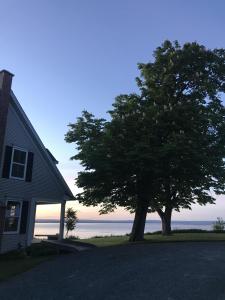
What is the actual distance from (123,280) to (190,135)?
13.5 metres

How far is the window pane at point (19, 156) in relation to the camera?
23766mm

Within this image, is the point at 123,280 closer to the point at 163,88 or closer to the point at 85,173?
the point at 85,173

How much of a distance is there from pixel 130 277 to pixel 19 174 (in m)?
12.5

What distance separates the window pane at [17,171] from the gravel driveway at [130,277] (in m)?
7.00

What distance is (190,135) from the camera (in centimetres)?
2488

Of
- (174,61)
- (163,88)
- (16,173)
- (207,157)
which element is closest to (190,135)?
(207,157)

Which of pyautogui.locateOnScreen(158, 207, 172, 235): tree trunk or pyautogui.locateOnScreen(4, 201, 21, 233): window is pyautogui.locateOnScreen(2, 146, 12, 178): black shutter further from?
pyautogui.locateOnScreen(158, 207, 172, 235): tree trunk

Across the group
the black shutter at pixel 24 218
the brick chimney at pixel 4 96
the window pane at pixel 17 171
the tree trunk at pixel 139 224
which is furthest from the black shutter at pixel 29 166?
the tree trunk at pixel 139 224

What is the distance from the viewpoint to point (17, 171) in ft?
78.1

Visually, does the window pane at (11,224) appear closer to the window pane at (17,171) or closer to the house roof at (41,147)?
the window pane at (17,171)

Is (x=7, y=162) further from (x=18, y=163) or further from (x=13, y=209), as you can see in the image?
(x=13, y=209)

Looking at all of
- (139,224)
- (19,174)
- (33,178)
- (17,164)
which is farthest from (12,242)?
(139,224)

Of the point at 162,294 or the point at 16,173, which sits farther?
the point at 16,173

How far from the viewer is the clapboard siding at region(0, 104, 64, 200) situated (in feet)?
76.2
